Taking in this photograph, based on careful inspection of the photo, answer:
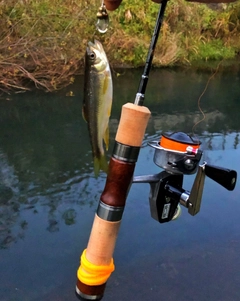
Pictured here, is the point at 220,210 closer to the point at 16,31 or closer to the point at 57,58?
the point at 57,58

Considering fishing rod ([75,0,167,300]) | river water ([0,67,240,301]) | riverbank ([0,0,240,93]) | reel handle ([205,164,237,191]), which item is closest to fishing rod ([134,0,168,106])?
fishing rod ([75,0,167,300])

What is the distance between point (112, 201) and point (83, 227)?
1.57 metres

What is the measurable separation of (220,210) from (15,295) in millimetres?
1476

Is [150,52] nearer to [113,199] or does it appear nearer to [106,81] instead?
[106,81]

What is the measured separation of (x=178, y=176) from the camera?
1460mm

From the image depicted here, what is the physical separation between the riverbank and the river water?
1282 millimetres

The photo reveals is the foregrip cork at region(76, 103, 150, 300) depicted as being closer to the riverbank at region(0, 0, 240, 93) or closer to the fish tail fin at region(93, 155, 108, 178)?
the fish tail fin at region(93, 155, 108, 178)

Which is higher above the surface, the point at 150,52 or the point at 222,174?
the point at 150,52

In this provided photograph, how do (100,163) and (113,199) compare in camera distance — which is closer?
(113,199)

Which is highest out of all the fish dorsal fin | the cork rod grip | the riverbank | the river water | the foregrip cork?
the fish dorsal fin

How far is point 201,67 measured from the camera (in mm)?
8648

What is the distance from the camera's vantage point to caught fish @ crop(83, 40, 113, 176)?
3.69 ft

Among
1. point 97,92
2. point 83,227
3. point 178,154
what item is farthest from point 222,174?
point 83,227

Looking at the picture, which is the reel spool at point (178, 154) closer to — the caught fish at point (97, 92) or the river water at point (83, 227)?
the caught fish at point (97, 92)
